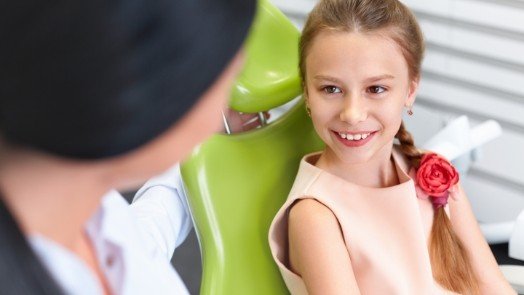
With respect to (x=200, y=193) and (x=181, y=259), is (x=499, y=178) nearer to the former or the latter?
(x=181, y=259)

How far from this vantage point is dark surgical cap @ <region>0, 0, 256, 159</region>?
1.45ft

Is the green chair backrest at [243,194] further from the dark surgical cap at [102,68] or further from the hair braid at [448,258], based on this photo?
the dark surgical cap at [102,68]

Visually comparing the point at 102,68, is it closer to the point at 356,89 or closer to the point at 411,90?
the point at 356,89

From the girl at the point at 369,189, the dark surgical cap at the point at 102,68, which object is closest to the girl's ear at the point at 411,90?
the girl at the point at 369,189

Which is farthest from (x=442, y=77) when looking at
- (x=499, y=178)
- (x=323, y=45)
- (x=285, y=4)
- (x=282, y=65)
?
(x=323, y=45)

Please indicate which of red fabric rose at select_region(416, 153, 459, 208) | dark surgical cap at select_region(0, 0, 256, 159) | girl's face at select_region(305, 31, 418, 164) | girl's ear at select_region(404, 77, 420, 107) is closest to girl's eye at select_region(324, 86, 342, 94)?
girl's face at select_region(305, 31, 418, 164)

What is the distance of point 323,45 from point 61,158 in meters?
0.84

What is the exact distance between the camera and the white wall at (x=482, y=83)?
6.61 feet

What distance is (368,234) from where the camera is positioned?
53.2 inches

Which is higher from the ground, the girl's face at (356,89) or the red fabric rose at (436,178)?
the girl's face at (356,89)

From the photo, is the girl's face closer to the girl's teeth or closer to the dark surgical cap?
the girl's teeth

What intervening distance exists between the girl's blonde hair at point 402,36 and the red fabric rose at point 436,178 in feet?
0.10

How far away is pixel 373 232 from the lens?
136 centimetres

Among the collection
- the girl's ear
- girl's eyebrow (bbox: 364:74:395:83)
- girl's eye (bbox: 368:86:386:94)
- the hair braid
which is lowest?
the hair braid
